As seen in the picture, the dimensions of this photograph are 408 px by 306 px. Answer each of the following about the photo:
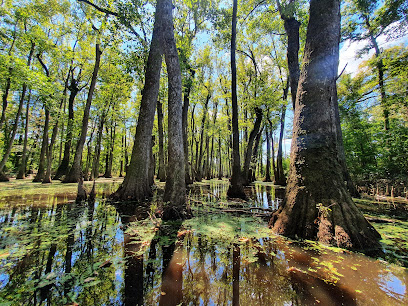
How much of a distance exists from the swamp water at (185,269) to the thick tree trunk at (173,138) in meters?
1.04

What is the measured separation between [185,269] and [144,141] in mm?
6474

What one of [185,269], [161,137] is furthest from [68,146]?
[185,269]

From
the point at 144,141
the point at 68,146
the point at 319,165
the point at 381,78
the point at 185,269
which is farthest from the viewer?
the point at 68,146

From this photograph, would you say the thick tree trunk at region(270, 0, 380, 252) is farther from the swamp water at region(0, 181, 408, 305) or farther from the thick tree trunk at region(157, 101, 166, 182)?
the thick tree trunk at region(157, 101, 166, 182)

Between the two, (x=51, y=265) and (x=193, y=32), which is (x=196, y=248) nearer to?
(x=51, y=265)

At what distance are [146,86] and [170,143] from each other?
14.8 ft

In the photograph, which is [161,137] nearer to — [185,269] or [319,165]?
[319,165]

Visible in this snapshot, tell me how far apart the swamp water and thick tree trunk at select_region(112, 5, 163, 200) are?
3.59m

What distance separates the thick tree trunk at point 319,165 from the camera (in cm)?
306

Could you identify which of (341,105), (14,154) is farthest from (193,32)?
(14,154)

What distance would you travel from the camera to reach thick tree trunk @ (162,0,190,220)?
4898mm

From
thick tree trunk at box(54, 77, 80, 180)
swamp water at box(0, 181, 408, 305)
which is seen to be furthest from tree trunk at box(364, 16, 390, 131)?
thick tree trunk at box(54, 77, 80, 180)

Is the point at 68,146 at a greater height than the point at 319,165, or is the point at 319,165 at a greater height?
the point at 68,146

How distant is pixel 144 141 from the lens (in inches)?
311
